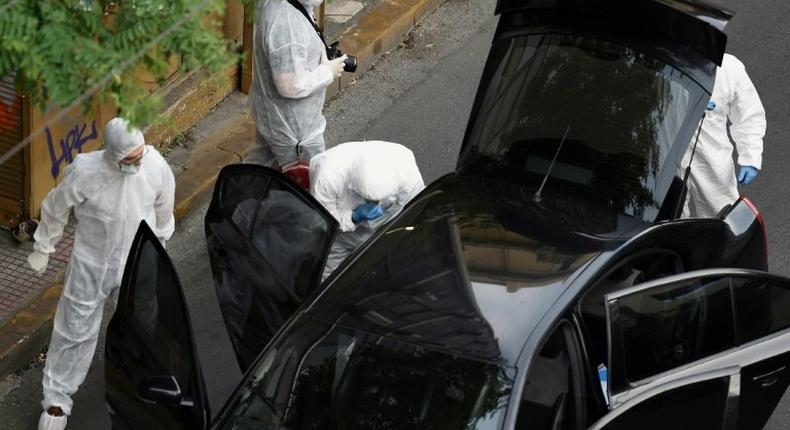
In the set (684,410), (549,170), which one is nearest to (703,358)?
(684,410)

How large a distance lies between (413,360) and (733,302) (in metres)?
1.63

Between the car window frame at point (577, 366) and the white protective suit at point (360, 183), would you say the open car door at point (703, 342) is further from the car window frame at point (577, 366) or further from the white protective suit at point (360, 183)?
the white protective suit at point (360, 183)

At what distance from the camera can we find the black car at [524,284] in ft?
17.8

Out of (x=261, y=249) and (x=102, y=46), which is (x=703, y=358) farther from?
(x=102, y=46)

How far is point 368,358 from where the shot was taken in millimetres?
5418

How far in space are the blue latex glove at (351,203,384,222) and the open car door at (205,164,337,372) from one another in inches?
23.6

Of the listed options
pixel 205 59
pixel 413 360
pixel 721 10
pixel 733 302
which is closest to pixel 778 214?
pixel 721 10

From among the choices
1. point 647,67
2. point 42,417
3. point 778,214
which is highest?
point 647,67

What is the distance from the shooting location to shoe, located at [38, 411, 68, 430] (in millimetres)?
6734

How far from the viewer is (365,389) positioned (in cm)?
536

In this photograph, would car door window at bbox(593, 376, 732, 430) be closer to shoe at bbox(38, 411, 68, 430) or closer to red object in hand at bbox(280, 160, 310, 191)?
red object in hand at bbox(280, 160, 310, 191)

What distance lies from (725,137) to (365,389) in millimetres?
3295

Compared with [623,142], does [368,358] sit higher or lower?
lower

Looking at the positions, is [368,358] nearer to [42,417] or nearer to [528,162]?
[528,162]
